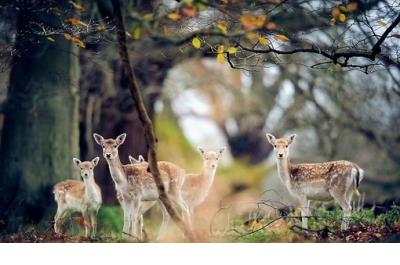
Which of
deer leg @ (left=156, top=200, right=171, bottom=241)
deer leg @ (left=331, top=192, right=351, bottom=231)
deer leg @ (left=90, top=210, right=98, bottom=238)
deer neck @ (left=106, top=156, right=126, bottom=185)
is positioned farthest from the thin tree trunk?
deer leg @ (left=331, top=192, right=351, bottom=231)

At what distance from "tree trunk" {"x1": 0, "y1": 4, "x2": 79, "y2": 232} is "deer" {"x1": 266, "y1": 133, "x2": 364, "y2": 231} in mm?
2543

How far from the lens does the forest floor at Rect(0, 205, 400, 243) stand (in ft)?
26.6

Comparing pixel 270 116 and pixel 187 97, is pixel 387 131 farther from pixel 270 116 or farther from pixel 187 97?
pixel 187 97

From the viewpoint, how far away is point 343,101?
539 inches

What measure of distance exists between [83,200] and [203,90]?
9.21 metres

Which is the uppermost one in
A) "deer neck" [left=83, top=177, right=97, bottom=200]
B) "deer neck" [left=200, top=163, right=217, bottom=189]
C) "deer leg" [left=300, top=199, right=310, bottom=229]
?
"deer neck" [left=200, top=163, right=217, bottom=189]

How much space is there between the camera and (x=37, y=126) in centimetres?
980

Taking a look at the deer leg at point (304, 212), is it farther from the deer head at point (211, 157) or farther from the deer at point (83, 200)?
the deer at point (83, 200)

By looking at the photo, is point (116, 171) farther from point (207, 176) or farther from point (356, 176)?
point (356, 176)

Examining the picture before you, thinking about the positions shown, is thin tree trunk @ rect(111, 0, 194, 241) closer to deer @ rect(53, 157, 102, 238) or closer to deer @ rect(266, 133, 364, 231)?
deer @ rect(53, 157, 102, 238)

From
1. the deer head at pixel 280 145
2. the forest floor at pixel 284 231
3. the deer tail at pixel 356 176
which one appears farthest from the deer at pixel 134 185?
the deer tail at pixel 356 176

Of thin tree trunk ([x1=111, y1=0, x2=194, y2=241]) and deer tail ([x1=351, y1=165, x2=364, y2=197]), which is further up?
thin tree trunk ([x1=111, y1=0, x2=194, y2=241])

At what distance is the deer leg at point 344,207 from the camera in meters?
8.28

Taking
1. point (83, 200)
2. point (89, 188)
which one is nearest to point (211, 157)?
point (89, 188)
